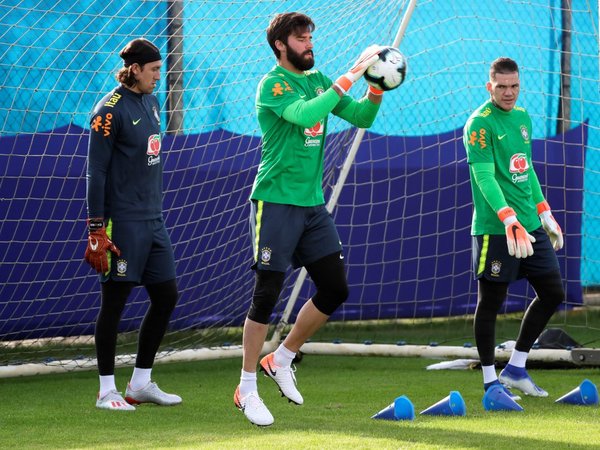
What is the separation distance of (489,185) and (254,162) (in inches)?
104

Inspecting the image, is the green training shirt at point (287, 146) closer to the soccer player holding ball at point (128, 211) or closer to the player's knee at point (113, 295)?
the soccer player holding ball at point (128, 211)

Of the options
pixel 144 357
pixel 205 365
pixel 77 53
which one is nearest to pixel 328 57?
pixel 77 53

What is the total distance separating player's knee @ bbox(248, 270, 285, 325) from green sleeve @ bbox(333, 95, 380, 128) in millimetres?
788

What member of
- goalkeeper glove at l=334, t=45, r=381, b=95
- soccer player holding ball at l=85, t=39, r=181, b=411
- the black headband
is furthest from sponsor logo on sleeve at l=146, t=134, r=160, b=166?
goalkeeper glove at l=334, t=45, r=381, b=95

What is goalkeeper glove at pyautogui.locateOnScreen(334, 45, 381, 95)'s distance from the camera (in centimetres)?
466

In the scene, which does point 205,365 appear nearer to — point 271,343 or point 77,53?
point 271,343

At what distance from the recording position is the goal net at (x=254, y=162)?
6824 millimetres

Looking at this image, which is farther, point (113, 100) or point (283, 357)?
point (113, 100)

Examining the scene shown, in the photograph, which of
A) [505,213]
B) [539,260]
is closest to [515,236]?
[505,213]

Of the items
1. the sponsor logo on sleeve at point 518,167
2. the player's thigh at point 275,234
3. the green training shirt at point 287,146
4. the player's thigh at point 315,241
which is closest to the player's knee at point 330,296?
the player's thigh at point 315,241

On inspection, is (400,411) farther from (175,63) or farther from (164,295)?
(175,63)

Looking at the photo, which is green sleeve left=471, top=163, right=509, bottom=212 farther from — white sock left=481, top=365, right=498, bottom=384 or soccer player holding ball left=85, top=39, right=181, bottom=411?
soccer player holding ball left=85, top=39, right=181, bottom=411

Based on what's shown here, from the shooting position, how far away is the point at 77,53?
6875 millimetres

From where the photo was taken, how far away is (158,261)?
546cm
